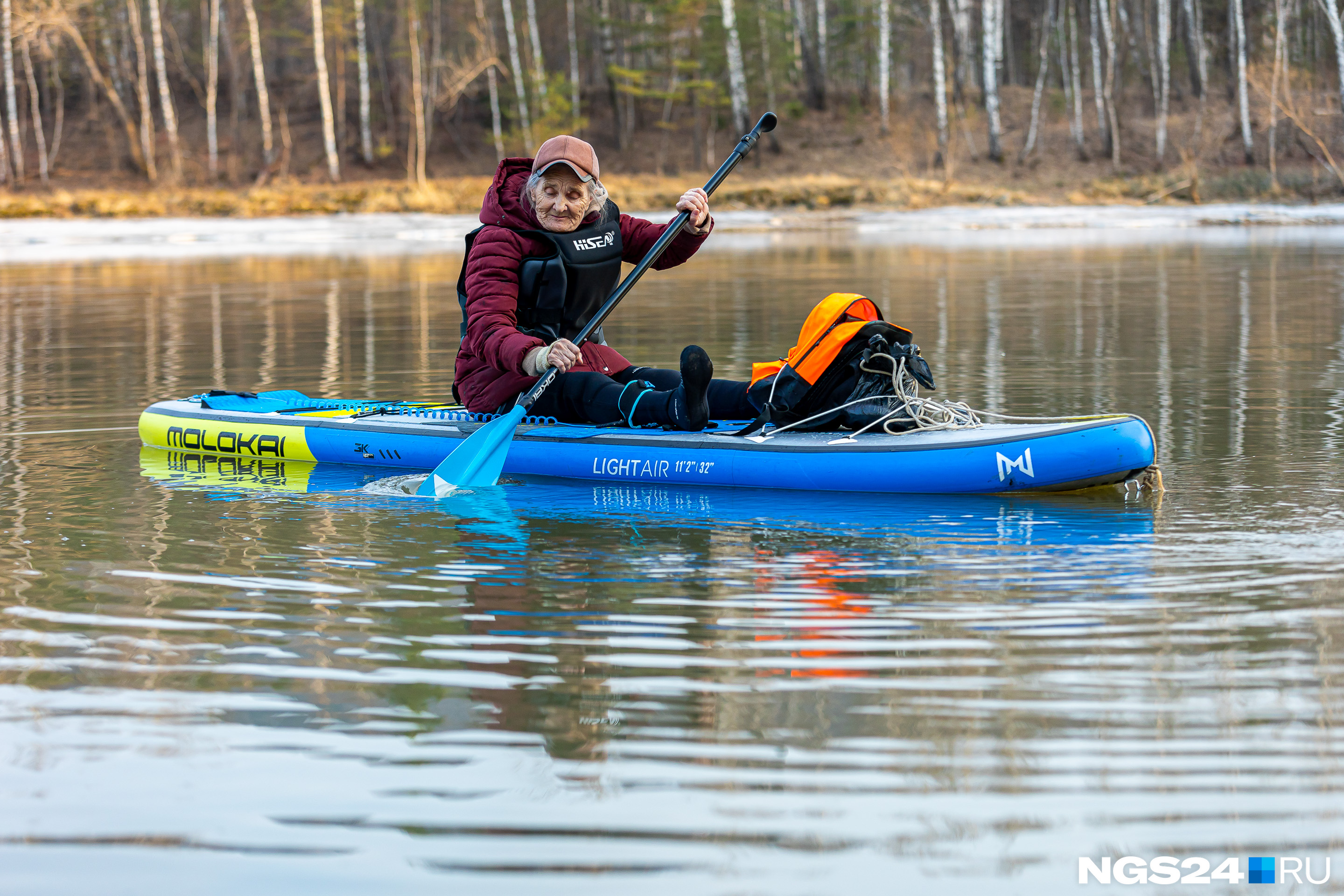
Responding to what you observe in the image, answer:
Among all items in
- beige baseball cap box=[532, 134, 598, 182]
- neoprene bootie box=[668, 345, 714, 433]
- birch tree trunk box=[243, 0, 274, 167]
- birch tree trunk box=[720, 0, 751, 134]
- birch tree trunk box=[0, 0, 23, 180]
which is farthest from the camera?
birch tree trunk box=[720, 0, 751, 134]

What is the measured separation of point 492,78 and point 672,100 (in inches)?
194

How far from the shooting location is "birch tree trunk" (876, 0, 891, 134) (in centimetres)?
3431

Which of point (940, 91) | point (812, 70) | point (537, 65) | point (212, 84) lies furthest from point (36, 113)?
point (940, 91)

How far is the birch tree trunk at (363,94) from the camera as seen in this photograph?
3412cm

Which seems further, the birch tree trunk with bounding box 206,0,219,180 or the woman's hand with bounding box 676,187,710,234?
the birch tree trunk with bounding box 206,0,219,180

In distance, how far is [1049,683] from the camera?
3211 mm

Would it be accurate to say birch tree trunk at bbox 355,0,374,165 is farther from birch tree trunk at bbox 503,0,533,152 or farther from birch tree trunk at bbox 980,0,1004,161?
birch tree trunk at bbox 980,0,1004,161

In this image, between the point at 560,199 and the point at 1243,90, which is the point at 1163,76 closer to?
the point at 1243,90

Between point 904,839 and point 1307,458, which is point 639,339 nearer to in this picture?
point 1307,458

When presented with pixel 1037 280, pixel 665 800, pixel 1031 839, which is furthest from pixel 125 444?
pixel 1037 280

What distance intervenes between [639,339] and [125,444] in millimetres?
4502

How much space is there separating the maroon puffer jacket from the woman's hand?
9 cm

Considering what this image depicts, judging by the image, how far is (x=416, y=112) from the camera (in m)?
Result: 33.7

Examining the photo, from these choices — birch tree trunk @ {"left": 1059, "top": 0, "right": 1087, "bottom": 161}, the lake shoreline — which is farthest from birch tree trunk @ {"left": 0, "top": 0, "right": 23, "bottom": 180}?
birch tree trunk @ {"left": 1059, "top": 0, "right": 1087, "bottom": 161}
